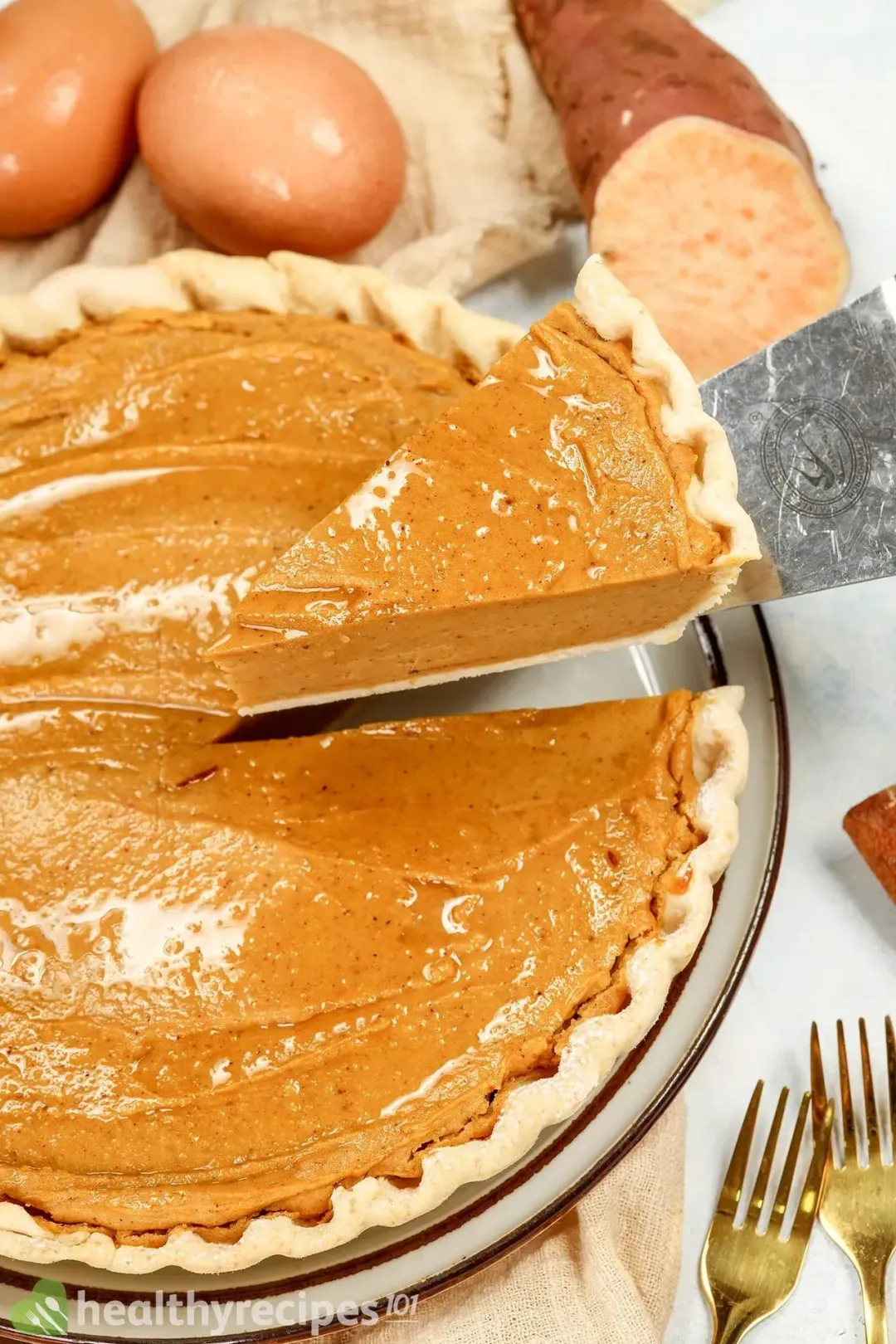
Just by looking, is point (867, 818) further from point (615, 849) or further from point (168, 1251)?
point (168, 1251)

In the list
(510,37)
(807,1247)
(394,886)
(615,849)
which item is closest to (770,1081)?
(807,1247)

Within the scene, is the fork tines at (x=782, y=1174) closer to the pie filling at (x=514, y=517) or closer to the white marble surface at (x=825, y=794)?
the white marble surface at (x=825, y=794)

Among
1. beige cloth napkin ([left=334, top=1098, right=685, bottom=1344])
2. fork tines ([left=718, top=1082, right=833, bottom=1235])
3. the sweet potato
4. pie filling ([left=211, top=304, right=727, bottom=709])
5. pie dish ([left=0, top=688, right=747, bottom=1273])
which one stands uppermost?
the sweet potato

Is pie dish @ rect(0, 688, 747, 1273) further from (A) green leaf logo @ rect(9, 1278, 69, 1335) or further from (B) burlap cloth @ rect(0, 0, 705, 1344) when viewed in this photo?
(B) burlap cloth @ rect(0, 0, 705, 1344)

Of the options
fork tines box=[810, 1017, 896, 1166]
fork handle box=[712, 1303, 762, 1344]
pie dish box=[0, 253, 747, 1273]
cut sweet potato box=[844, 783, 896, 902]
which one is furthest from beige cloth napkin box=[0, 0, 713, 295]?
fork handle box=[712, 1303, 762, 1344]

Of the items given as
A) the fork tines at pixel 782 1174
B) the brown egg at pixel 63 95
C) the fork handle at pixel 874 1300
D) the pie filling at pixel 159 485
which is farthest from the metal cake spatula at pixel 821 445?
the brown egg at pixel 63 95
